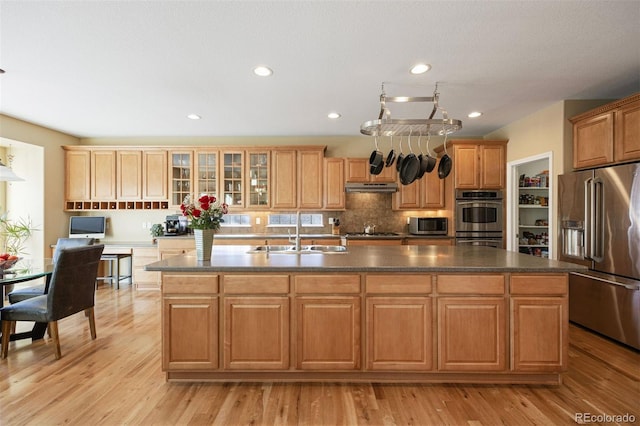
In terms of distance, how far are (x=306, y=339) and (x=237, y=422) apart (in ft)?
2.27

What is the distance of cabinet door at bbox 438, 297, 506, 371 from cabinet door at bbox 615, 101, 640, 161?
2.19m

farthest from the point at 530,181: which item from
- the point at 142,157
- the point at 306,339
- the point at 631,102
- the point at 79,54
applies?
the point at 142,157

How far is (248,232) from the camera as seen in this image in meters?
5.96

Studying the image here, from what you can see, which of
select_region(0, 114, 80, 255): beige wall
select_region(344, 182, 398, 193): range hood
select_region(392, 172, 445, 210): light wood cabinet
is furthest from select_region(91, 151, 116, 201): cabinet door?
select_region(392, 172, 445, 210): light wood cabinet

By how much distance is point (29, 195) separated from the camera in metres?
5.23

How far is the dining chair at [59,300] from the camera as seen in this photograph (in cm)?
284

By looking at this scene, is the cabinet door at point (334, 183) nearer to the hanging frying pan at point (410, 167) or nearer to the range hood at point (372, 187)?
the range hood at point (372, 187)

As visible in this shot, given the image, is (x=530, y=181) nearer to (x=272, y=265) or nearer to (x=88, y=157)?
(x=272, y=265)

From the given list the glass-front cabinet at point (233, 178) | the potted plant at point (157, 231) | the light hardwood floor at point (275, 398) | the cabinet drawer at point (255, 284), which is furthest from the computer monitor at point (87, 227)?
the cabinet drawer at point (255, 284)

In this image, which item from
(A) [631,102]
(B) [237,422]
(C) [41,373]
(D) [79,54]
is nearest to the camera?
(B) [237,422]

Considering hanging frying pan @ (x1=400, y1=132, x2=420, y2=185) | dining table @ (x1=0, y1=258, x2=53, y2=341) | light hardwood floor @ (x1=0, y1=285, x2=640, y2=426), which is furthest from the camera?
hanging frying pan @ (x1=400, y1=132, x2=420, y2=185)

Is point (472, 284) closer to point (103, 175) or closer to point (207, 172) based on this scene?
point (207, 172)

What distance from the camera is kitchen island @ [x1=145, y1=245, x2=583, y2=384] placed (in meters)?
2.41

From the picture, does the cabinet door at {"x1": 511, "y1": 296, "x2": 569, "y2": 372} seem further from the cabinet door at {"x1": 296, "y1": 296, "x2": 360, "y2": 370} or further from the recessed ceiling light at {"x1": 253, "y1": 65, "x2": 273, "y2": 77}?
the recessed ceiling light at {"x1": 253, "y1": 65, "x2": 273, "y2": 77}
